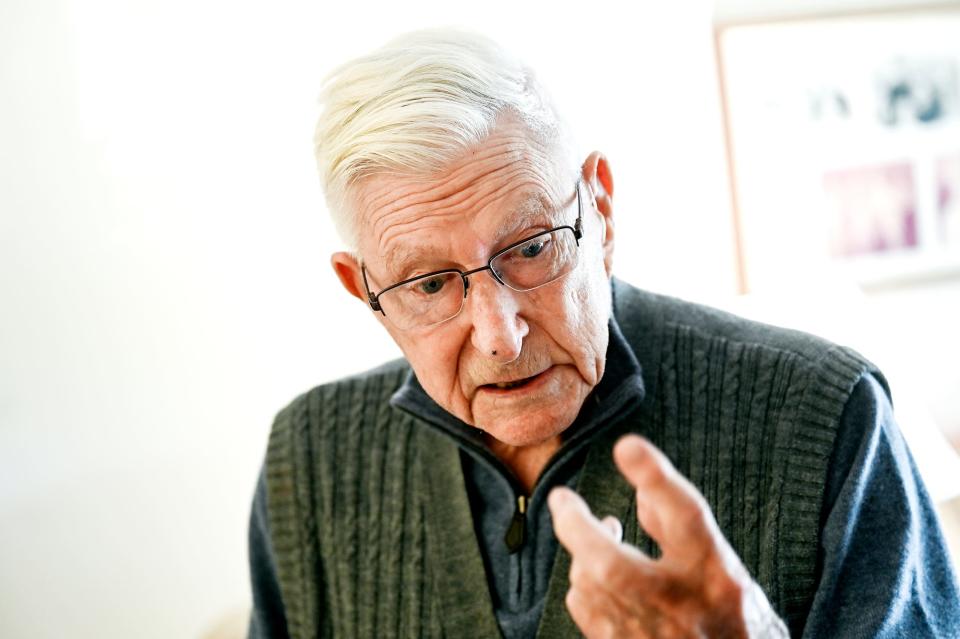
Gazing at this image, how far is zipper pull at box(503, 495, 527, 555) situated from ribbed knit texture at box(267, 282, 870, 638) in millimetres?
58

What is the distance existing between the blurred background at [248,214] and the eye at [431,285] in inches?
42.7

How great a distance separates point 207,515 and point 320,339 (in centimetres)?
48

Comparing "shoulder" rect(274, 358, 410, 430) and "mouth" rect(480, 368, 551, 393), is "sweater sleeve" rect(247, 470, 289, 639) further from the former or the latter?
"mouth" rect(480, 368, 551, 393)

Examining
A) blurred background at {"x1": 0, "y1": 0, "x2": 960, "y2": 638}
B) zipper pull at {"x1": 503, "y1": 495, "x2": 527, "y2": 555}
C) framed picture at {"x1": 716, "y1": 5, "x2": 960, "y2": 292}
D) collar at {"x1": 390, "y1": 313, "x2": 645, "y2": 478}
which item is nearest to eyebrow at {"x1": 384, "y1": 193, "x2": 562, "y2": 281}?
collar at {"x1": 390, "y1": 313, "x2": 645, "y2": 478}

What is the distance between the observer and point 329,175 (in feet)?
4.29

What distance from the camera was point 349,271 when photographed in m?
1.42

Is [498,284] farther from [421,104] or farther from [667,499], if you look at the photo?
[667,499]

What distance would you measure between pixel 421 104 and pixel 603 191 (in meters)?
0.31

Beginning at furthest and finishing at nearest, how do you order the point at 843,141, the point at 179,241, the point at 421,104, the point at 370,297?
the point at 843,141 → the point at 179,241 → the point at 370,297 → the point at 421,104

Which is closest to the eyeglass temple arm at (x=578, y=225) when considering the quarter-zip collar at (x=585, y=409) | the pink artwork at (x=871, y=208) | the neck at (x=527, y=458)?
the quarter-zip collar at (x=585, y=409)

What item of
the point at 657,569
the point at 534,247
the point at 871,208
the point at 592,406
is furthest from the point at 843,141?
the point at 657,569

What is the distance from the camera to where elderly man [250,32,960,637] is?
122cm

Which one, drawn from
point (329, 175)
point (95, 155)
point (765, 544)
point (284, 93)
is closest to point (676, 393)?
point (765, 544)

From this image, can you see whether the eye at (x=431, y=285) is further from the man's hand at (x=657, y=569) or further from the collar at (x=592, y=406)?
the man's hand at (x=657, y=569)
